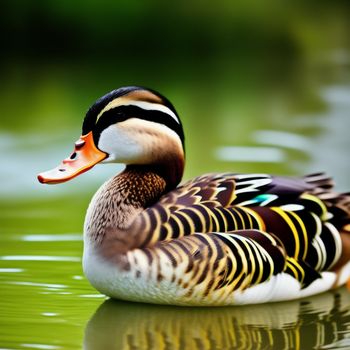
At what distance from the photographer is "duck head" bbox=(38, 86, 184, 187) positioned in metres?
5.74

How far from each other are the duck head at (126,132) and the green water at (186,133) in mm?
719

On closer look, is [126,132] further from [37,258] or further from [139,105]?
[37,258]

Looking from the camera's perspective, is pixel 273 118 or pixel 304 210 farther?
pixel 273 118

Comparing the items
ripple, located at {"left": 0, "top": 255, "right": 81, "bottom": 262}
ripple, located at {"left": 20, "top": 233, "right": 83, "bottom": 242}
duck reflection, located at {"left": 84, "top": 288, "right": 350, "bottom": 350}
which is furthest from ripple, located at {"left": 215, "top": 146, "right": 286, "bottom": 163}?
duck reflection, located at {"left": 84, "top": 288, "right": 350, "bottom": 350}

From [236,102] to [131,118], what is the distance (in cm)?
572

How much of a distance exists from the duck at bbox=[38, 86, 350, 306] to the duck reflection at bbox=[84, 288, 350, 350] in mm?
64

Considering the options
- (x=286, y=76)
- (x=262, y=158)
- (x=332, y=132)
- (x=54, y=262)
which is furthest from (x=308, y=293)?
(x=286, y=76)

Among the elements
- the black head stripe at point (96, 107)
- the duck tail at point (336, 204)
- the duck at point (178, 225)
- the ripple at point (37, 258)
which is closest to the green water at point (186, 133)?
the ripple at point (37, 258)

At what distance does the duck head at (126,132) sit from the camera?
226 inches

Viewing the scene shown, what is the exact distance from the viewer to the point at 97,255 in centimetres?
570

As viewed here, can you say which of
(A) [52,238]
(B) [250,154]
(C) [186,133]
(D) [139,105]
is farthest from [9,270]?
(C) [186,133]

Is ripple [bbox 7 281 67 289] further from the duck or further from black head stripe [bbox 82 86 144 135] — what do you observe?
black head stripe [bbox 82 86 144 135]

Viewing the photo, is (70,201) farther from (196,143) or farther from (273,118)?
(273,118)

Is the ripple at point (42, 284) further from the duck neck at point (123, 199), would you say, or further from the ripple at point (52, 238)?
the ripple at point (52, 238)
